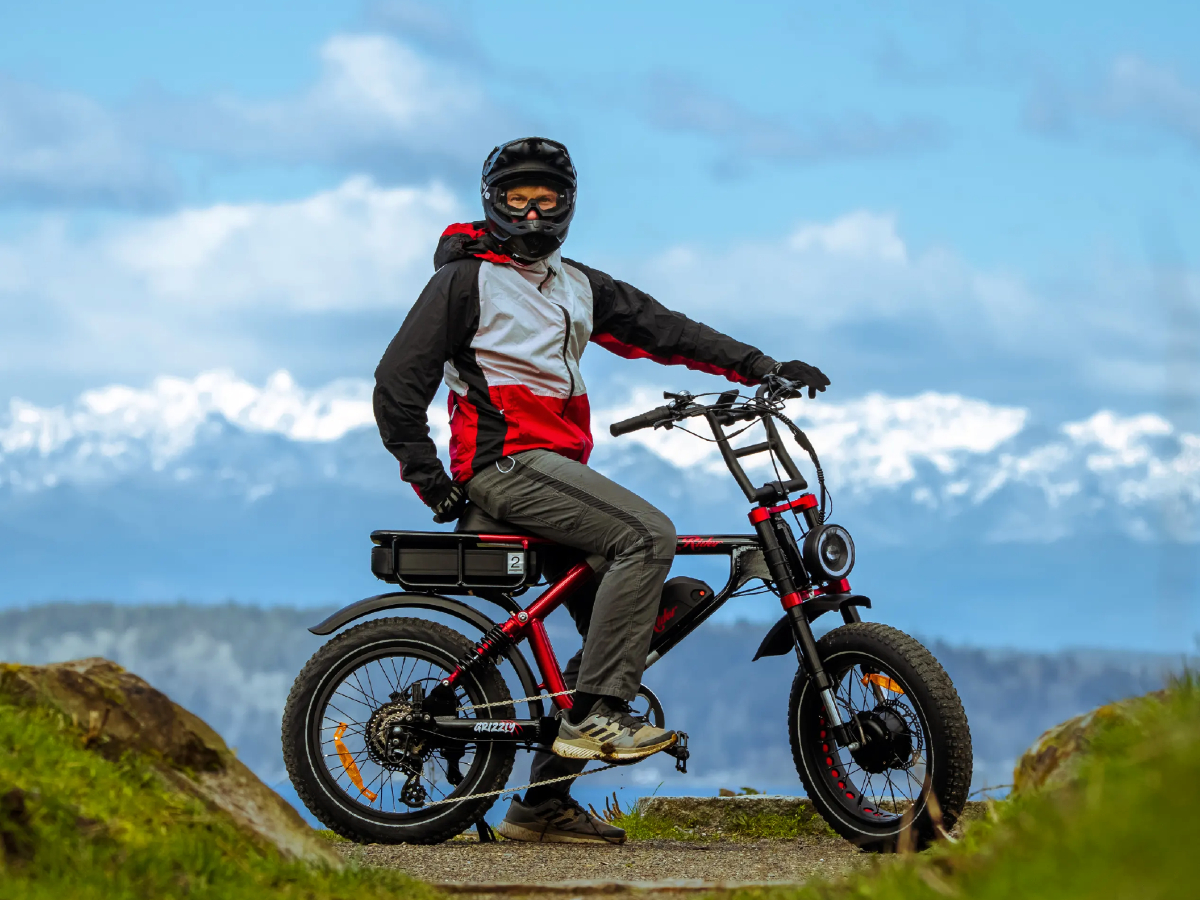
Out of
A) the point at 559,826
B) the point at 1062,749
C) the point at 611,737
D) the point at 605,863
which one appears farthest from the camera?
the point at 559,826

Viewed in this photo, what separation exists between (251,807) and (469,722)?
171cm

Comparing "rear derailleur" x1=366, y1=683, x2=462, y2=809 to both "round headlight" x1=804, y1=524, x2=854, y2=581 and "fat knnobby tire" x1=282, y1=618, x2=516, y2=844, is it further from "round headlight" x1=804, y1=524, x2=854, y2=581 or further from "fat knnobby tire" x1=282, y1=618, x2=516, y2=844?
"round headlight" x1=804, y1=524, x2=854, y2=581

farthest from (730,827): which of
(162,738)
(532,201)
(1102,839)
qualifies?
(1102,839)

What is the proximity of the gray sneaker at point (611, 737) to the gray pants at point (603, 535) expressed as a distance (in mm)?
Answer: 97

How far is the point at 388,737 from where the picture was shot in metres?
6.11

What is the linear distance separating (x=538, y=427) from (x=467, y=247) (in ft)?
3.08

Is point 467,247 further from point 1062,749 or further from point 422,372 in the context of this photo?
point 1062,749

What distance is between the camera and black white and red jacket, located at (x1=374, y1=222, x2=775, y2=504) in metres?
6.11

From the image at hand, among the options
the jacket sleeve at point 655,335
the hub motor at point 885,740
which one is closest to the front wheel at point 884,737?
the hub motor at point 885,740

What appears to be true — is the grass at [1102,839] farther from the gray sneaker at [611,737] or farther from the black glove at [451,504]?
the black glove at [451,504]

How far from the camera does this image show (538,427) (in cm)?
614

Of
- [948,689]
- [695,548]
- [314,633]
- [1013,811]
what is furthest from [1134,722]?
[314,633]

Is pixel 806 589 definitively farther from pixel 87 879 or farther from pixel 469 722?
pixel 87 879

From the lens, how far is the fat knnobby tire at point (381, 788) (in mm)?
6145
